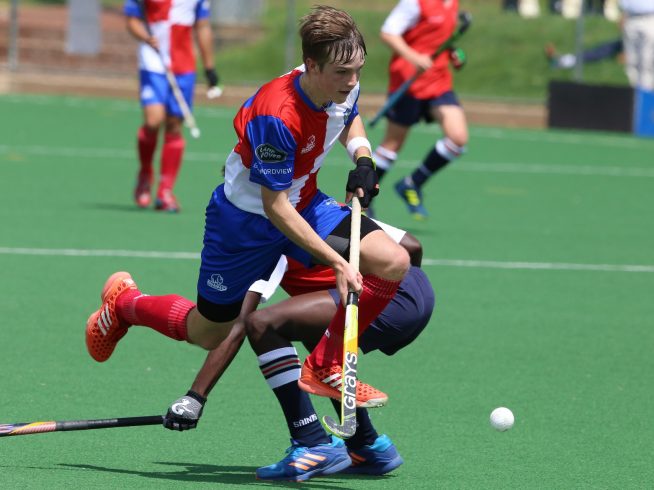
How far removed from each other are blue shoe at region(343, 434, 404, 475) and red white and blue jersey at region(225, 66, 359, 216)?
31.5 inches

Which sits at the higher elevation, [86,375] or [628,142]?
[86,375]

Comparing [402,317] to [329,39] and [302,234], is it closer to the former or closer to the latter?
[302,234]

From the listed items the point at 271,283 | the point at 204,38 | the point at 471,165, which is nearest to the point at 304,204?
the point at 271,283

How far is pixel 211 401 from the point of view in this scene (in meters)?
5.58

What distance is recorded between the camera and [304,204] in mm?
4867

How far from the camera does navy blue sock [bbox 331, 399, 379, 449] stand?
476cm

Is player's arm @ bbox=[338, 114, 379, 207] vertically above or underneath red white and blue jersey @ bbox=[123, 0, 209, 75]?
above

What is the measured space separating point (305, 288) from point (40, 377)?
142 cm

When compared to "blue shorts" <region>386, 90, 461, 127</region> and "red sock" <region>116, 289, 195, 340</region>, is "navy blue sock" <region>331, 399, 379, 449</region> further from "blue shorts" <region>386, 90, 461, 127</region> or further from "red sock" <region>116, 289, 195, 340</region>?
"blue shorts" <region>386, 90, 461, 127</region>

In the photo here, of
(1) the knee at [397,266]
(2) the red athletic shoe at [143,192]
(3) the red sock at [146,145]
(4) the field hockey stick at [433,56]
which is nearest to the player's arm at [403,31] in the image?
(4) the field hockey stick at [433,56]

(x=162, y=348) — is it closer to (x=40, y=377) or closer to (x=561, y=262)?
(x=40, y=377)

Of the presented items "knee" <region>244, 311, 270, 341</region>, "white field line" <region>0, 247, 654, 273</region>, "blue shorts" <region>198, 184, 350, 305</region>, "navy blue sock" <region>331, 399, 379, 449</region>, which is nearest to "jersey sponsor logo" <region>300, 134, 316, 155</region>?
"blue shorts" <region>198, 184, 350, 305</region>

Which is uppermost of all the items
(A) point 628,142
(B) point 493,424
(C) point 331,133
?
(C) point 331,133

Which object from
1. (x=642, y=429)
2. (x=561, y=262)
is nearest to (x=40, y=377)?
(x=642, y=429)
